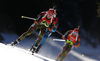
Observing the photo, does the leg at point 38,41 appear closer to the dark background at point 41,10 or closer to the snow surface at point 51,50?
the snow surface at point 51,50

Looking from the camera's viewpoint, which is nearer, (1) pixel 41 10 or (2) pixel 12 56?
(2) pixel 12 56

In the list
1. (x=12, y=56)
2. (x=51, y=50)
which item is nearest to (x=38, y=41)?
(x=51, y=50)

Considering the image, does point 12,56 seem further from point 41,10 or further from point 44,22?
point 41,10

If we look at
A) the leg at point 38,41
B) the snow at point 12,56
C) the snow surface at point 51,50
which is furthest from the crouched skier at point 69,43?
the snow at point 12,56

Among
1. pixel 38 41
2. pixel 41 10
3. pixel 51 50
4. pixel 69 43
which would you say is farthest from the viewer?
pixel 51 50

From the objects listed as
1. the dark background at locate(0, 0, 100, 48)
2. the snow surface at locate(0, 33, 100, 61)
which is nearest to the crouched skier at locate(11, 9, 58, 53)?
the snow surface at locate(0, 33, 100, 61)

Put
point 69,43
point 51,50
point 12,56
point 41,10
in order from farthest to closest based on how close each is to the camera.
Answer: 1. point 51,50
2. point 41,10
3. point 69,43
4. point 12,56

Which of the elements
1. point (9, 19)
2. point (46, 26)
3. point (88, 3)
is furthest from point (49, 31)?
point (88, 3)

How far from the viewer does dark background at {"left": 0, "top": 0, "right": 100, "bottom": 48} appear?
4653 millimetres

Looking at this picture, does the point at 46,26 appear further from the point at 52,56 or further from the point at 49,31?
→ the point at 52,56

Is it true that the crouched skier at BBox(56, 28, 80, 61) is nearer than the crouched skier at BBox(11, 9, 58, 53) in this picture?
No

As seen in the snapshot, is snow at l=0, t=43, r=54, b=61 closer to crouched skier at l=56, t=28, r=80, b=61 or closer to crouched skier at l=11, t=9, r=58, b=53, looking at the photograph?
crouched skier at l=11, t=9, r=58, b=53

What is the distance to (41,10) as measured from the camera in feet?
14.9

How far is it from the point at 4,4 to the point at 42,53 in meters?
1.91
